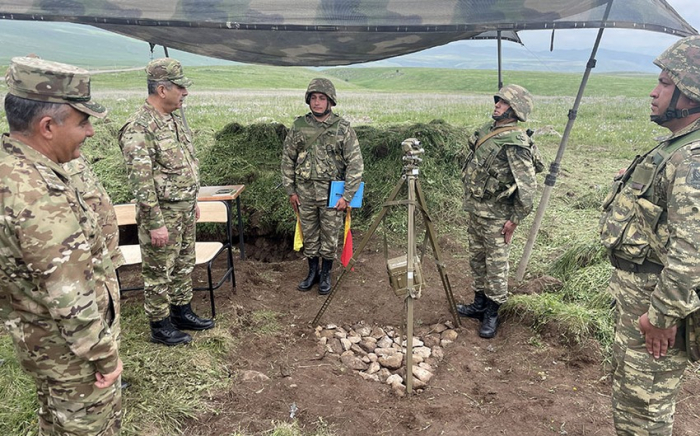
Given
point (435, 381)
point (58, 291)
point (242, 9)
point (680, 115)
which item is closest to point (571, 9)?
point (680, 115)

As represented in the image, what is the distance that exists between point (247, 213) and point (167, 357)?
3173mm

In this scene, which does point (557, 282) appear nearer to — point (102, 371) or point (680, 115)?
point (680, 115)

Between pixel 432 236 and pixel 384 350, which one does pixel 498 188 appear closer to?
pixel 432 236

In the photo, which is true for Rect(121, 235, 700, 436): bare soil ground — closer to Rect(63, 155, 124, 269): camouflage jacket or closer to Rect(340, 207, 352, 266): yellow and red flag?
Rect(340, 207, 352, 266): yellow and red flag

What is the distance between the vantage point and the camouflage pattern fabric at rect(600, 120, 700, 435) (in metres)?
1.97

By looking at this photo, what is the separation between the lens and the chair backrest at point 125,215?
446 centimetres

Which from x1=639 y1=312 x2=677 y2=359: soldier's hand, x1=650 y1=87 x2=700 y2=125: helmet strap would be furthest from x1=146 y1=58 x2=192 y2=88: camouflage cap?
x1=639 y1=312 x2=677 y2=359: soldier's hand

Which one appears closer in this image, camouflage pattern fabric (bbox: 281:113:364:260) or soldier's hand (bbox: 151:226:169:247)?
soldier's hand (bbox: 151:226:169:247)

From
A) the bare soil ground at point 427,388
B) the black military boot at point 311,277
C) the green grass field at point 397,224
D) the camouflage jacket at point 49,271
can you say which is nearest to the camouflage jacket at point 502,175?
the green grass field at point 397,224

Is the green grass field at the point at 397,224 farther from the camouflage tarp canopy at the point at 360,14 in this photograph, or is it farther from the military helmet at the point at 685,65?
the camouflage tarp canopy at the point at 360,14

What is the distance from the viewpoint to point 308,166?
4762 mm

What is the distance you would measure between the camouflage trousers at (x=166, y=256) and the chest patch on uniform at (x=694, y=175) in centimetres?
329

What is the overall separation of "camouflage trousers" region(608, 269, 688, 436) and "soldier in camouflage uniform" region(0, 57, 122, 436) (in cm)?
265

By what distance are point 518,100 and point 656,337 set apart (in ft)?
7.37
